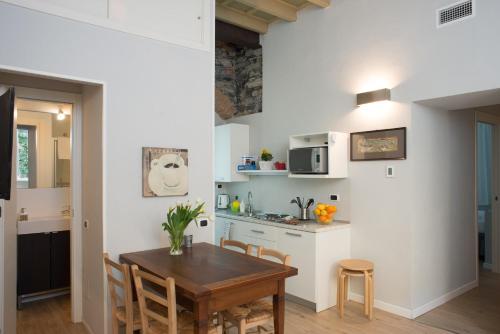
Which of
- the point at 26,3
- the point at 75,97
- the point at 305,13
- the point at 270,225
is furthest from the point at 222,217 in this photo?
the point at 26,3

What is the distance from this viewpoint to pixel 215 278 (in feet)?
6.87

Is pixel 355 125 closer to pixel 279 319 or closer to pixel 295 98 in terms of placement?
pixel 295 98

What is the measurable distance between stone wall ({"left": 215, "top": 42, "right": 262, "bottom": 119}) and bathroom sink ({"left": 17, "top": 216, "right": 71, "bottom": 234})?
275cm

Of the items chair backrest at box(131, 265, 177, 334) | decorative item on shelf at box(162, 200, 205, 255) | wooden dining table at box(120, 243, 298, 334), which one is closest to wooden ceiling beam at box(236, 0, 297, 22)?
decorative item on shelf at box(162, 200, 205, 255)

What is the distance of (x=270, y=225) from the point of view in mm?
4094

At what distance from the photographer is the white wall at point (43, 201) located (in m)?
3.92

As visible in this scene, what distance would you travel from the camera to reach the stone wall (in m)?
5.29

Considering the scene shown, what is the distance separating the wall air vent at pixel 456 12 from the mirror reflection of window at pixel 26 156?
4364mm

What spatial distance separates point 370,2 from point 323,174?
189cm

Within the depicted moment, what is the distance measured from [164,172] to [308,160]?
1.64 metres

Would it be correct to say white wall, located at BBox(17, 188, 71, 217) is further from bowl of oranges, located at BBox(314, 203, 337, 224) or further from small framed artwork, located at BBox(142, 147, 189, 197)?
bowl of oranges, located at BBox(314, 203, 337, 224)

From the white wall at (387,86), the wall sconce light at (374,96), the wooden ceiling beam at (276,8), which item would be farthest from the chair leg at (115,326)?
the wooden ceiling beam at (276,8)

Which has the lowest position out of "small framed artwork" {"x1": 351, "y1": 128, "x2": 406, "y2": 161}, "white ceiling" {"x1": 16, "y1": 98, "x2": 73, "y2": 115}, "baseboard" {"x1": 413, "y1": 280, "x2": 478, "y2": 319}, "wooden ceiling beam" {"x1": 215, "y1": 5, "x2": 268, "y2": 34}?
"baseboard" {"x1": 413, "y1": 280, "x2": 478, "y2": 319}

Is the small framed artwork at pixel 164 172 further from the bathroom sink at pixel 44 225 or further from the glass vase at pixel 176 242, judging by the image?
the bathroom sink at pixel 44 225
